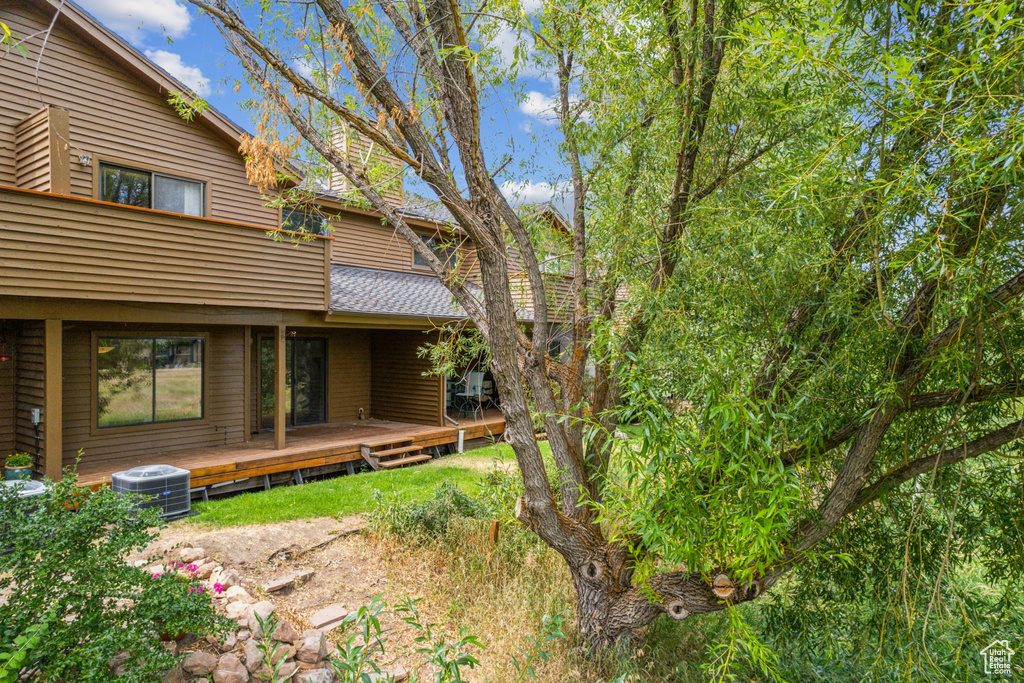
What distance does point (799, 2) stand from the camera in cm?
280

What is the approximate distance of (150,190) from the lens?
26.7 ft

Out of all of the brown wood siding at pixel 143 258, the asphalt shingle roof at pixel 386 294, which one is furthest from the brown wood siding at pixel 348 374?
the brown wood siding at pixel 143 258

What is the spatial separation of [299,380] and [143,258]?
4415mm

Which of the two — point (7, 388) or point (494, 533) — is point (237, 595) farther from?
point (7, 388)

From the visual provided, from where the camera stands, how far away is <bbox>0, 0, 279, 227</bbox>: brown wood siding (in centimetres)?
710

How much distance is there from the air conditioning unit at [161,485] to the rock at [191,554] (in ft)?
3.89

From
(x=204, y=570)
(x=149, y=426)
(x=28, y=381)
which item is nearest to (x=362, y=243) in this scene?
(x=149, y=426)

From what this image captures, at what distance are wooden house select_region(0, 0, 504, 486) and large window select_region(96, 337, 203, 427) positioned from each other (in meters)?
0.02

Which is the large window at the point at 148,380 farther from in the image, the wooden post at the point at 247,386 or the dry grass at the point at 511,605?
the dry grass at the point at 511,605

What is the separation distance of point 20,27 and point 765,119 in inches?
350

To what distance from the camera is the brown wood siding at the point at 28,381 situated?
682 cm

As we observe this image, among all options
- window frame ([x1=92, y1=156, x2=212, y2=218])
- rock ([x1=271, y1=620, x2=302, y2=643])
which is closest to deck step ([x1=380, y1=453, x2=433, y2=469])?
window frame ([x1=92, y1=156, x2=212, y2=218])

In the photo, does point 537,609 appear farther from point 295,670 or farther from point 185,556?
point 185,556

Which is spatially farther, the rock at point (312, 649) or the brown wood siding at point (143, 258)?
the brown wood siding at point (143, 258)
